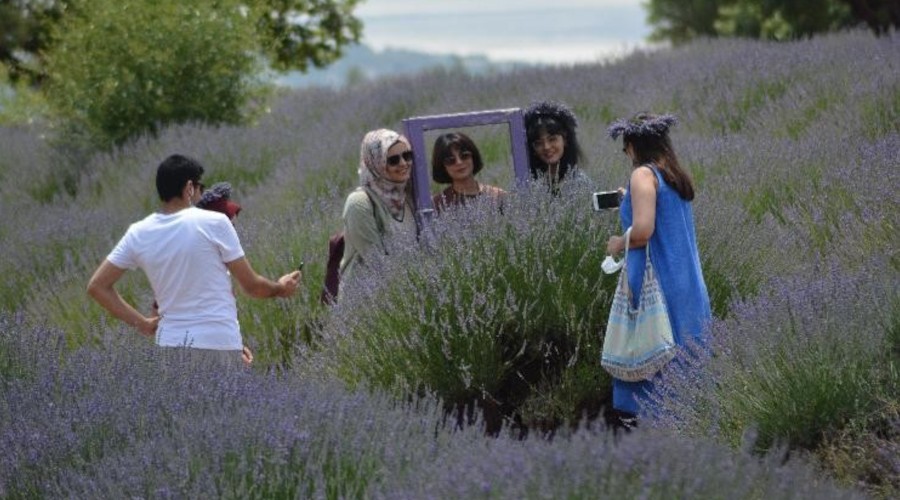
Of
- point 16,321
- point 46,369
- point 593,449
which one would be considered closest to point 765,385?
point 593,449

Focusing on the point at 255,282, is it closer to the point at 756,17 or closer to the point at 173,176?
the point at 173,176

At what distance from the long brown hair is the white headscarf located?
1.19 m

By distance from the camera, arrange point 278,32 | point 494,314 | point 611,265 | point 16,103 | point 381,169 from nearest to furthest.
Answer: point 611,265 < point 494,314 < point 381,169 < point 16,103 < point 278,32

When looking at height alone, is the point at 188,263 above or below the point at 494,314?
above

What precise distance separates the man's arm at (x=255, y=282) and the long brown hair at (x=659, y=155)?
4.72ft

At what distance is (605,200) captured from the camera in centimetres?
579

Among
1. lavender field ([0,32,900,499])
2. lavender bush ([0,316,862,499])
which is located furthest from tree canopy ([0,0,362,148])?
lavender bush ([0,316,862,499])

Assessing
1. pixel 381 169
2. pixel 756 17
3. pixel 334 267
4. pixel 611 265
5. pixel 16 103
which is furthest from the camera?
pixel 756 17

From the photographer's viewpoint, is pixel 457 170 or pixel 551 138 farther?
pixel 551 138

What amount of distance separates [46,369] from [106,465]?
122 centimetres

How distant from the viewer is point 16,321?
583 centimetres

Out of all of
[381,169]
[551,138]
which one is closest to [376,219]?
[381,169]

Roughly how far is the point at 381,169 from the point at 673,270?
144 cm

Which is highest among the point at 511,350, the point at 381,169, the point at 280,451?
A: the point at 381,169
